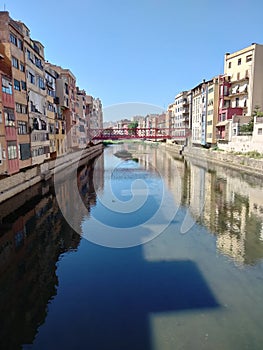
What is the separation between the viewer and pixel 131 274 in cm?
1026

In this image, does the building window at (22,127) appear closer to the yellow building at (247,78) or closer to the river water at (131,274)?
the river water at (131,274)

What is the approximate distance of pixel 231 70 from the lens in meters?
45.6

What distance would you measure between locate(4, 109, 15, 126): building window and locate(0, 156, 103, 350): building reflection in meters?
5.84

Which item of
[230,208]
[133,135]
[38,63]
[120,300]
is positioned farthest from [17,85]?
[133,135]

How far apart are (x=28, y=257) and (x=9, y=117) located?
12967 millimetres

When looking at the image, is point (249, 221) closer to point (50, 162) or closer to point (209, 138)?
point (50, 162)

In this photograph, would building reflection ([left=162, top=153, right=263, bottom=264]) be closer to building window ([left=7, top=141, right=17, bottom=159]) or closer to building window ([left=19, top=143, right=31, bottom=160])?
building window ([left=7, top=141, right=17, bottom=159])

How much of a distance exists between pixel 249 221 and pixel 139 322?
11.4m

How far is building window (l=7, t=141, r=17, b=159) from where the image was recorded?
790 inches

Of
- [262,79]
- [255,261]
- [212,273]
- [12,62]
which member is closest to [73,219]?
[212,273]

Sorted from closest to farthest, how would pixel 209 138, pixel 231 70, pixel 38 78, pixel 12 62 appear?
pixel 12 62 → pixel 38 78 → pixel 231 70 → pixel 209 138

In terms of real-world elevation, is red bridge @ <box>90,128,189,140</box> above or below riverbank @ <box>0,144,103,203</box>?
above

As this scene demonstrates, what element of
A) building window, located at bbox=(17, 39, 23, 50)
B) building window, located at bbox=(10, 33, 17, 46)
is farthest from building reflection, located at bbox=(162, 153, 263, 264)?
building window, located at bbox=(17, 39, 23, 50)

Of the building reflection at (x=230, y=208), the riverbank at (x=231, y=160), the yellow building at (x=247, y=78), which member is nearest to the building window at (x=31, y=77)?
the building reflection at (x=230, y=208)
